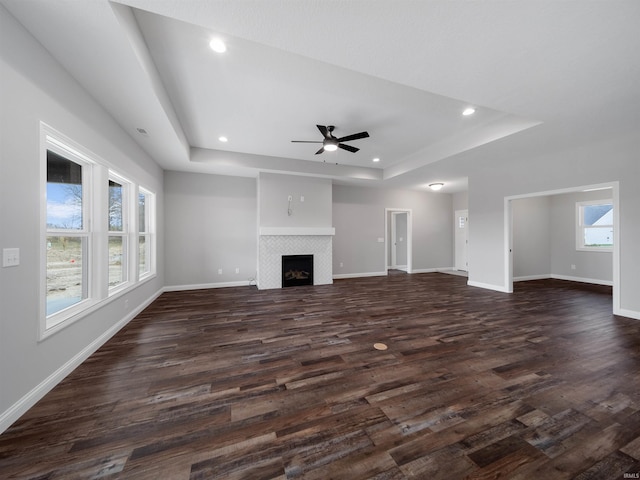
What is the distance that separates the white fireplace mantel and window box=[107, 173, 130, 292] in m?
2.47

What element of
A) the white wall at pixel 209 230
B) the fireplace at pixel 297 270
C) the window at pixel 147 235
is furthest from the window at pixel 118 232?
the fireplace at pixel 297 270

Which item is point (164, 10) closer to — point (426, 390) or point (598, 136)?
point (426, 390)

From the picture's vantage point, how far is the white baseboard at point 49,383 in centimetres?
158

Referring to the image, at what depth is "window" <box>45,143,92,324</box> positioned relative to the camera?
224 cm

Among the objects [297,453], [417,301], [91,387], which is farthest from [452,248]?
[91,387]

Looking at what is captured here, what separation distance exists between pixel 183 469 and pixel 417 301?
165 inches

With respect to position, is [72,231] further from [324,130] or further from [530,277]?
[530,277]

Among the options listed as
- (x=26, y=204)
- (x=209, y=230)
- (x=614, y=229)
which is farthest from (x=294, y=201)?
(x=614, y=229)

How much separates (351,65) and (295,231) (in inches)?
156

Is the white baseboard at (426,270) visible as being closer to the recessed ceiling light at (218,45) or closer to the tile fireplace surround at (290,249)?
the tile fireplace surround at (290,249)

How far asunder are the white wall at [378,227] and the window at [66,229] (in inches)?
209

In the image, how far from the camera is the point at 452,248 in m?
8.53

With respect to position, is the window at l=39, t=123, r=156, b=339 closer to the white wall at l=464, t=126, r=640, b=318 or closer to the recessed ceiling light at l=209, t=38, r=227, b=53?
the recessed ceiling light at l=209, t=38, r=227, b=53

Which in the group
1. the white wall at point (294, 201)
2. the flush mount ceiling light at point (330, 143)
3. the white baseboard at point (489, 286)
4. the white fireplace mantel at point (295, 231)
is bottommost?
the white baseboard at point (489, 286)
